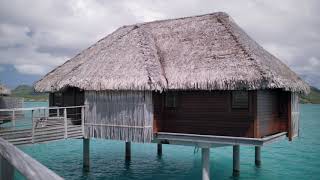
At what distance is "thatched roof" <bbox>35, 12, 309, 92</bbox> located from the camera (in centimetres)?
1524

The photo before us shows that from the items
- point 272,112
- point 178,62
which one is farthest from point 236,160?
point 178,62

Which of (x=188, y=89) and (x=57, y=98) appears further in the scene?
(x=57, y=98)

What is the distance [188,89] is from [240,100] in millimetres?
2134

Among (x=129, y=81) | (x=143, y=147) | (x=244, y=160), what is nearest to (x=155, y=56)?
(x=129, y=81)

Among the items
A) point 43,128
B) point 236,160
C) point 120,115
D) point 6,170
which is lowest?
point 236,160

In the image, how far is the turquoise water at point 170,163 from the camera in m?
22.6

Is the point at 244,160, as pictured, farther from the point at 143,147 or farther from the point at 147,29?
the point at 147,29

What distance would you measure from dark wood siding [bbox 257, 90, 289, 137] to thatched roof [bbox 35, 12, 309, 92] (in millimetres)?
914

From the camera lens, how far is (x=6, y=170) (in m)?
3.91

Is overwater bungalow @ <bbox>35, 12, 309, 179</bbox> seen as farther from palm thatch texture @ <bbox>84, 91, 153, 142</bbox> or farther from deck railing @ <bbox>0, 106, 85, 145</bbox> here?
deck railing @ <bbox>0, 106, 85, 145</bbox>

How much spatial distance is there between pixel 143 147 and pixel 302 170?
539 inches

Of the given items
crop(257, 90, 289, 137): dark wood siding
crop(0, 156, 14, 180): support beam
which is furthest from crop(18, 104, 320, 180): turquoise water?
crop(0, 156, 14, 180): support beam

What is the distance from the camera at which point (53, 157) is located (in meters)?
29.8

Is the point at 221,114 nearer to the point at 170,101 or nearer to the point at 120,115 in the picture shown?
the point at 170,101
